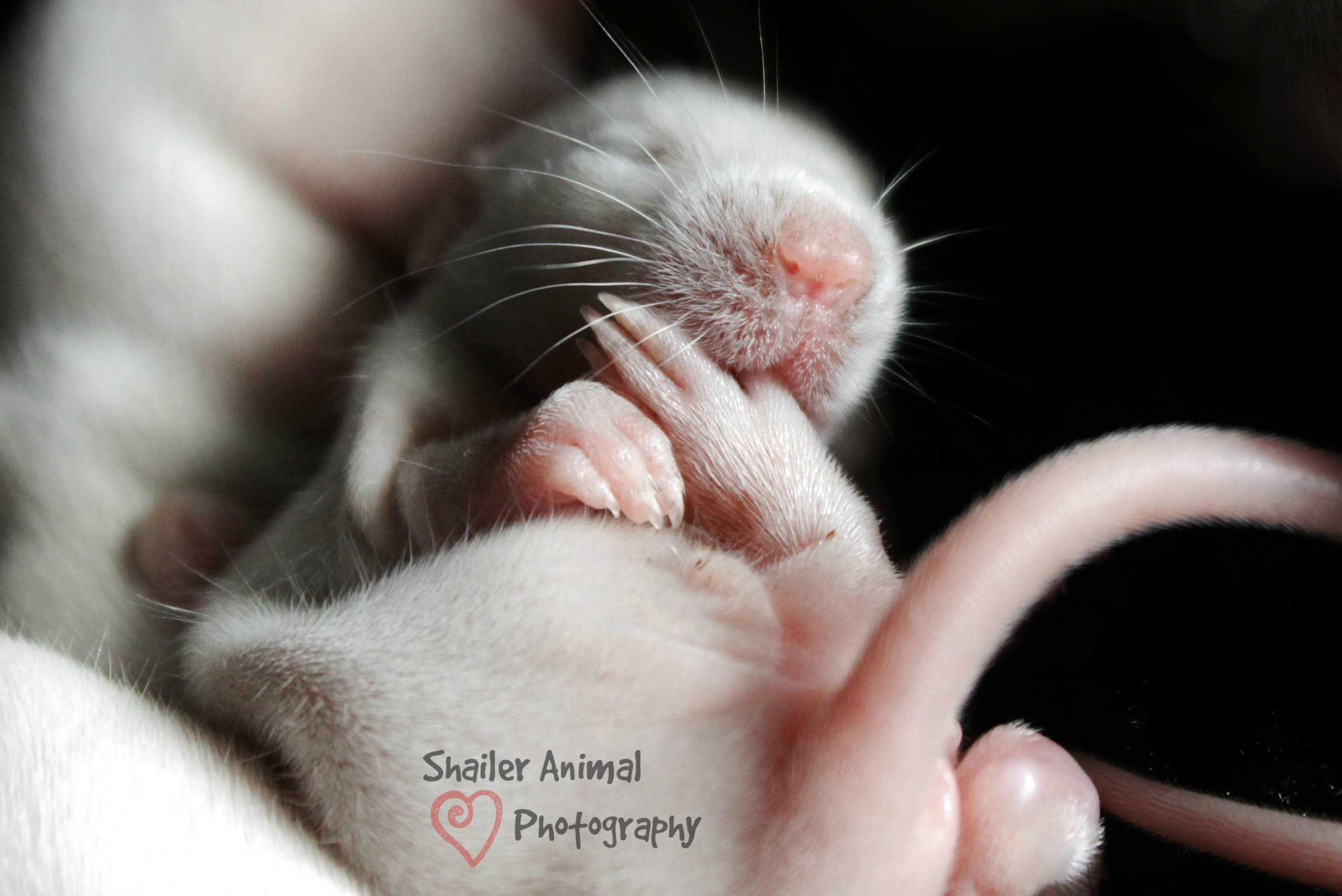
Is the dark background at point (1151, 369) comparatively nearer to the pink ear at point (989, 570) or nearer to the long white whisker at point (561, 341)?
A: the pink ear at point (989, 570)

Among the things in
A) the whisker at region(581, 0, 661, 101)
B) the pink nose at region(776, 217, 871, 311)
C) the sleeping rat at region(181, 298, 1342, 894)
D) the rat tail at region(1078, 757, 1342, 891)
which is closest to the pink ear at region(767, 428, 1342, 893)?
the sleeping rat at region(181, 298, 1342, 894)

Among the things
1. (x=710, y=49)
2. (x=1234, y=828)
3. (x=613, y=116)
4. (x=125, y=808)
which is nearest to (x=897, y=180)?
(x=710, y=49)

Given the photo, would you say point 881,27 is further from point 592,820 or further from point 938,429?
point 592,820

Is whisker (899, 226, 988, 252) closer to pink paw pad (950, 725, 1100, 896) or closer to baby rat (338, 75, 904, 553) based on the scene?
baby rat (338, 75, 904, 553)

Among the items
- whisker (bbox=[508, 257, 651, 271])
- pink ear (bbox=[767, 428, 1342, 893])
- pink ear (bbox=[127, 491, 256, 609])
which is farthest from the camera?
pink ear (bbox=[127, 491, 256, 609])

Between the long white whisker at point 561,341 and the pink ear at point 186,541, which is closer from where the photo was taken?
the long white whisker at point 561,341

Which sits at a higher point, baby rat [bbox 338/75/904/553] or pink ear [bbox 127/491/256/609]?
baby rat [bbox 338/75/904/553]

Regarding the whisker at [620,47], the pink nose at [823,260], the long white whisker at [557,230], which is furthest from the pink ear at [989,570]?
the whisker at [620,47]
